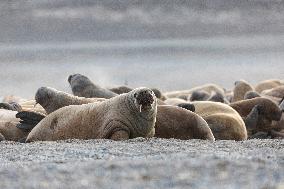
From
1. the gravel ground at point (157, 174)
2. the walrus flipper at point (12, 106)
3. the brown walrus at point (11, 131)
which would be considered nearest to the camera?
the gravel ground at point (157, 174)

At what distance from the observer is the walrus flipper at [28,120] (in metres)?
11.0

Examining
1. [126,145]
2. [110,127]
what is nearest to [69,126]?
[110,127]

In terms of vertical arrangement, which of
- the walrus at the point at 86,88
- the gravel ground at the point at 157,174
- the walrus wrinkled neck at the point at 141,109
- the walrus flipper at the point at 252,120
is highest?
the gravel ground at the point at 157,174

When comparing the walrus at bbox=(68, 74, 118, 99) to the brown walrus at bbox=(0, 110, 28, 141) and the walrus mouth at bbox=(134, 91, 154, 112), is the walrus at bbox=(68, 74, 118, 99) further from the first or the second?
the walrus mouth at bbox=(134, 91, 154, 112)

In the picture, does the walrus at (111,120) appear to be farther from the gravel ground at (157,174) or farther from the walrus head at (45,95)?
the gravel ground at (157,174)

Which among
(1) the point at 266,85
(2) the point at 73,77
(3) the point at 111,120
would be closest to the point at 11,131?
(3) the point at 111,120

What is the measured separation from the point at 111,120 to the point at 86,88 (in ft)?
19.8

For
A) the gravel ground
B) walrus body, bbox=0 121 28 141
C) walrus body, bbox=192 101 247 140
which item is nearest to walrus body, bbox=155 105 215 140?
walrus body, bbox=192 101 247 140

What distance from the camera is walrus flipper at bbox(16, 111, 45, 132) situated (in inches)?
433

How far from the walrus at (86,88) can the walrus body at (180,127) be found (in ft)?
15.6

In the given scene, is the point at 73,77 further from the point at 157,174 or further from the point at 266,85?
the point at 266,85

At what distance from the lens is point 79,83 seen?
50.1 ft

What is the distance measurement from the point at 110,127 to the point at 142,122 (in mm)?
533

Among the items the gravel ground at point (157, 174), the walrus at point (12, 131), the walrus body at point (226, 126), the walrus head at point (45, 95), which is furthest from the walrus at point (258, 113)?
the gravel ground at point (157, 174)
